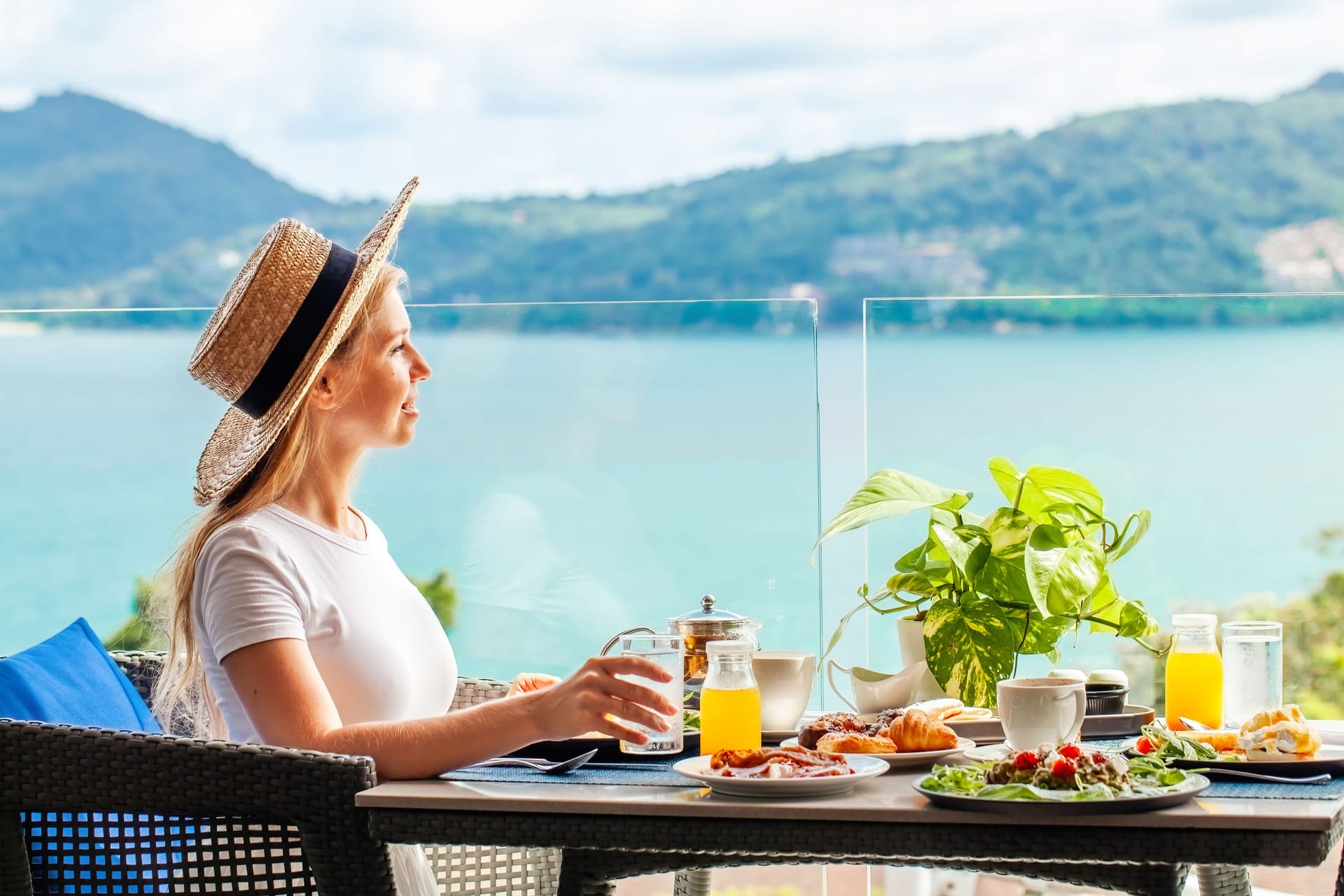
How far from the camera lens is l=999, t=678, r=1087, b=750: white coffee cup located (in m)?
1.33

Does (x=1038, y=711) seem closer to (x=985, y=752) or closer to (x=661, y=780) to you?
(x=985, y=752)

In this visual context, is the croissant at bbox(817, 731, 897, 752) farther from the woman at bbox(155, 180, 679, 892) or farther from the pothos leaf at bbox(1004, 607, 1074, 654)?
the pothos leaf at bbox(1004, 607, 1074, 654)

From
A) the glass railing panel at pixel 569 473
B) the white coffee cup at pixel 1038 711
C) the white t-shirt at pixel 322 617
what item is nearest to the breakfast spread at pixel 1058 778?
the white coffee cup at pixel 1038 711

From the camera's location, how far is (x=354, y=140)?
→ 86.5 feet

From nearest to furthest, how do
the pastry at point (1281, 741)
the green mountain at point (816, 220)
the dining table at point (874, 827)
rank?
the dining table at point (874, 827) → the pastry at point (1281, 741) → the green mountain at point (816, 220)

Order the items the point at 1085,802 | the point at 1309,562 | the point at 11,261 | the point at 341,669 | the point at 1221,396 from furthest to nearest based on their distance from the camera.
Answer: the point at 11,261, the point at 1221,396, the point at 1309,562, the point at 341,669, the point at 1085,802

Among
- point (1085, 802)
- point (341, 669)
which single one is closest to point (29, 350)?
point (341, 669)

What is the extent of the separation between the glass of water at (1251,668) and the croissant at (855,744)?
46 centimetres

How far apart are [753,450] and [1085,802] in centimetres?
207

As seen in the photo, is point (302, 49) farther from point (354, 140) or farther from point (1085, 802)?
point (1085, 802)

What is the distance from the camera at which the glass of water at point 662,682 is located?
4.46 feet

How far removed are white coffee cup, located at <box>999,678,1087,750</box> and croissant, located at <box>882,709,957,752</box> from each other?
7cm

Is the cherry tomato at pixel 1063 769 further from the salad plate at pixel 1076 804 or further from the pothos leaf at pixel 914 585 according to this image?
the pothos leaf at pixel 914 585

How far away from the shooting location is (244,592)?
56.5 inches
